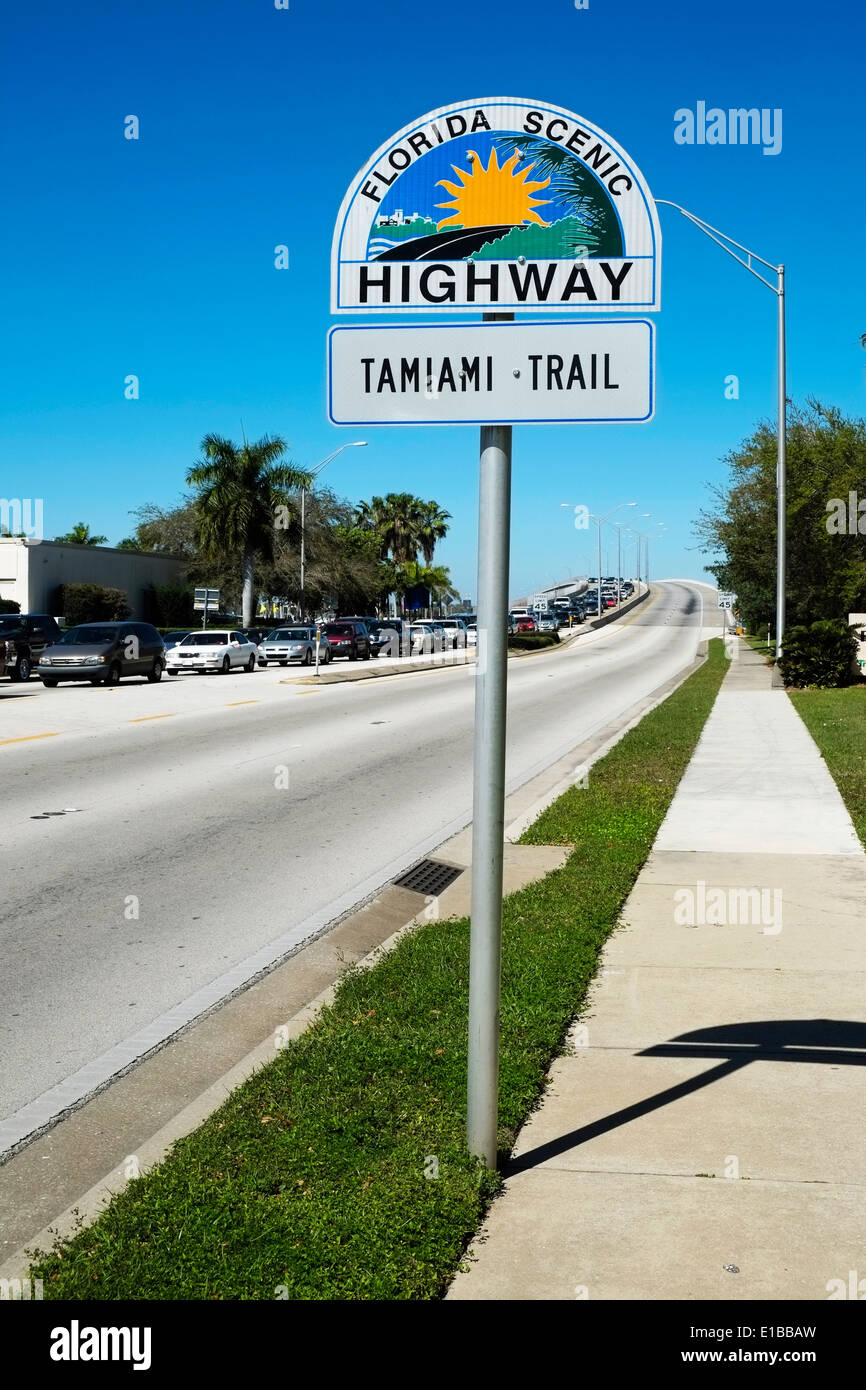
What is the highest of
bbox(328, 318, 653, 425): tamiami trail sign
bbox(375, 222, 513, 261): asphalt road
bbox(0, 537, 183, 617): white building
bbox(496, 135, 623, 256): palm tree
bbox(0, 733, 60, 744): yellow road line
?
bbox(0, 537, 183, 617): white building

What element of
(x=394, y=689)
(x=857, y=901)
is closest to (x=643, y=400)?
(x=857, y=901)

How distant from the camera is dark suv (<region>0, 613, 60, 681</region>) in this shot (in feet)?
108

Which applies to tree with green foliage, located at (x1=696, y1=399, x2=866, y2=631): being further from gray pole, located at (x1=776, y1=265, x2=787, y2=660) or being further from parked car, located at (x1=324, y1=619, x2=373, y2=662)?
parked car, located at (x1=324, y1=619, x2=373, y2=662)

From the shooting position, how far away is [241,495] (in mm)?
64625

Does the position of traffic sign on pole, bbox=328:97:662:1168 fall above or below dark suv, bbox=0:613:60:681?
above

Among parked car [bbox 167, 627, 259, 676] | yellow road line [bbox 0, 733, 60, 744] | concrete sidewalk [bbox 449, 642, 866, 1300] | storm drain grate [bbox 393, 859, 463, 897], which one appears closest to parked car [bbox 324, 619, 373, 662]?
parked car [bbox 167, 627, 259, 676]

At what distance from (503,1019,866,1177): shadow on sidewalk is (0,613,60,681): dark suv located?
93.3ft

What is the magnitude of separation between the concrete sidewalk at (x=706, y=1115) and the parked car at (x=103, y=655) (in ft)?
77.9

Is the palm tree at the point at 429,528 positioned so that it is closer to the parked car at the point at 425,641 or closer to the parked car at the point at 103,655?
the parked car at the point at 425,641

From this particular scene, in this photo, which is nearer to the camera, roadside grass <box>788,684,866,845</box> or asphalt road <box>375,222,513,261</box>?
asphalt road <box>375,222,513,261</box>
